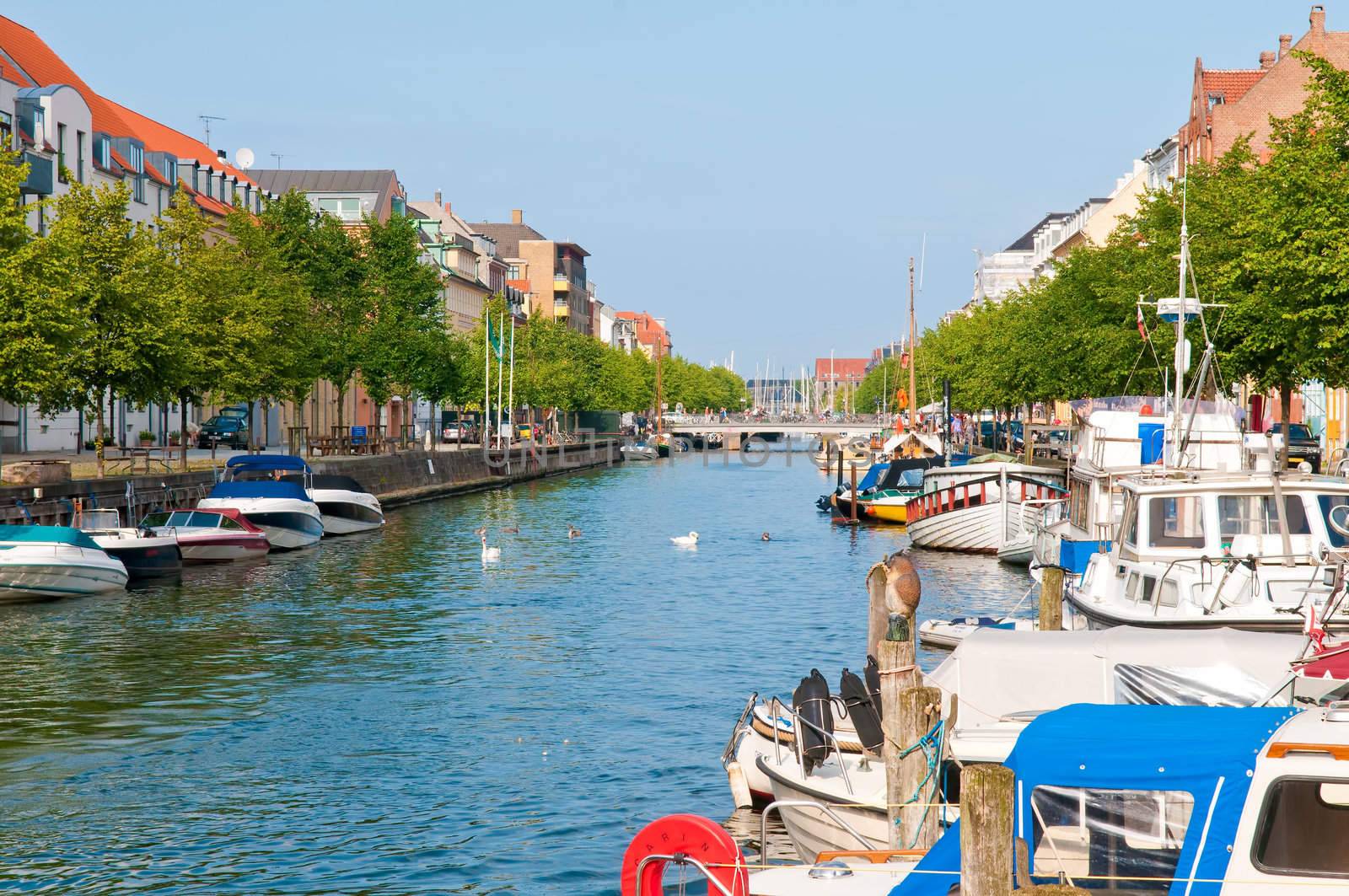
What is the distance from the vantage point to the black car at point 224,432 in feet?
232

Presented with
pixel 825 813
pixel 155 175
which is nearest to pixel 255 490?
pixel 155 175

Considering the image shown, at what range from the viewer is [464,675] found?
27625 millimetres

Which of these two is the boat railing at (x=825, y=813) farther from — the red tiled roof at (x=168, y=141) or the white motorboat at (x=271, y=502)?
the red tiled roof at (x=168, y=141)

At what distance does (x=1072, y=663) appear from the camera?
1575 cm

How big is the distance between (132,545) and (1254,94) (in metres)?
65.8

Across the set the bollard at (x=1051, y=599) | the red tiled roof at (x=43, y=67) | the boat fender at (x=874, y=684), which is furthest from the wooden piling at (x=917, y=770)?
the red tiled roof at (x=43, y=67)

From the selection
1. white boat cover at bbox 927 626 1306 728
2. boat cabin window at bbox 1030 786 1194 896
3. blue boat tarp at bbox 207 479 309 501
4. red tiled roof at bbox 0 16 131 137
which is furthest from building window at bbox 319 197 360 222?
boat cabin window at bbox 1030 786 1194 896

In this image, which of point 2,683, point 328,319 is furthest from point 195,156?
point 2,683

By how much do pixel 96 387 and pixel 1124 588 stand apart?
32701mm

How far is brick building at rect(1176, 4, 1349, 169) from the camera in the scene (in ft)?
268

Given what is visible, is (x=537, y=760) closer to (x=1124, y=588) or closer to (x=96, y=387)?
(x=1124, y=588)

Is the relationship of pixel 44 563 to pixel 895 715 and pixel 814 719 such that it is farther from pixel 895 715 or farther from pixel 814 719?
pixel 895 715

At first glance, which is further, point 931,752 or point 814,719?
point 814,719

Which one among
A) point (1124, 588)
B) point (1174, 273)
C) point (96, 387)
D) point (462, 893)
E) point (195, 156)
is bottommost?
point (462, 893)
